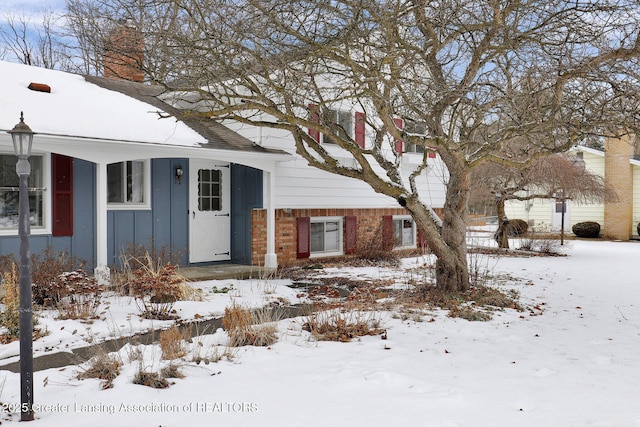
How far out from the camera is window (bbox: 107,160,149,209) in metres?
9.98

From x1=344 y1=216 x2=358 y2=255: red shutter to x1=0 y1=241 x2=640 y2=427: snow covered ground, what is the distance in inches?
243

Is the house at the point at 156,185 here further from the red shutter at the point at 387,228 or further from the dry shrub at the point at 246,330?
the dry shrub at the point at 246,330

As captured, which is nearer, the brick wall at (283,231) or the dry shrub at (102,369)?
the dry shrub at (102,369)

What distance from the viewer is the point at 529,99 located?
696 centimetres

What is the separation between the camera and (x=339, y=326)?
596 cm

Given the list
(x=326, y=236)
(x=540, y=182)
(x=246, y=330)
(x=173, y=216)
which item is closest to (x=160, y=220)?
(x=173, y=216)

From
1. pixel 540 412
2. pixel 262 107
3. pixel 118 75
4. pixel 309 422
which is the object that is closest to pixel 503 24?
pixel 262 107

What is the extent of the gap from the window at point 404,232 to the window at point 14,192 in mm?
8515

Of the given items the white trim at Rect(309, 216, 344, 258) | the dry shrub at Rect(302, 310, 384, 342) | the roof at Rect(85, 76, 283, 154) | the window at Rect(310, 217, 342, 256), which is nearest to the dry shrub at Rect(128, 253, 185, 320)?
the dry shrub at Rect(302, 310, 384, 342)

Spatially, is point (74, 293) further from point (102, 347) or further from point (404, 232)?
point (404, 232)

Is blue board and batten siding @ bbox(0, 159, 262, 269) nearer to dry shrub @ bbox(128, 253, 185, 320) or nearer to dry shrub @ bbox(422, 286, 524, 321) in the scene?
dry shrub @ bbox(128, 253, 185, 320)

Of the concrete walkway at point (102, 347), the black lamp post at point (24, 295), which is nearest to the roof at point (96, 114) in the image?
the concrete walkway at point (102, 347)

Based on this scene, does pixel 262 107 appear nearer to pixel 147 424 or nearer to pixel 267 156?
pixel 267 156

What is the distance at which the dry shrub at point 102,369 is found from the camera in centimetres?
445
